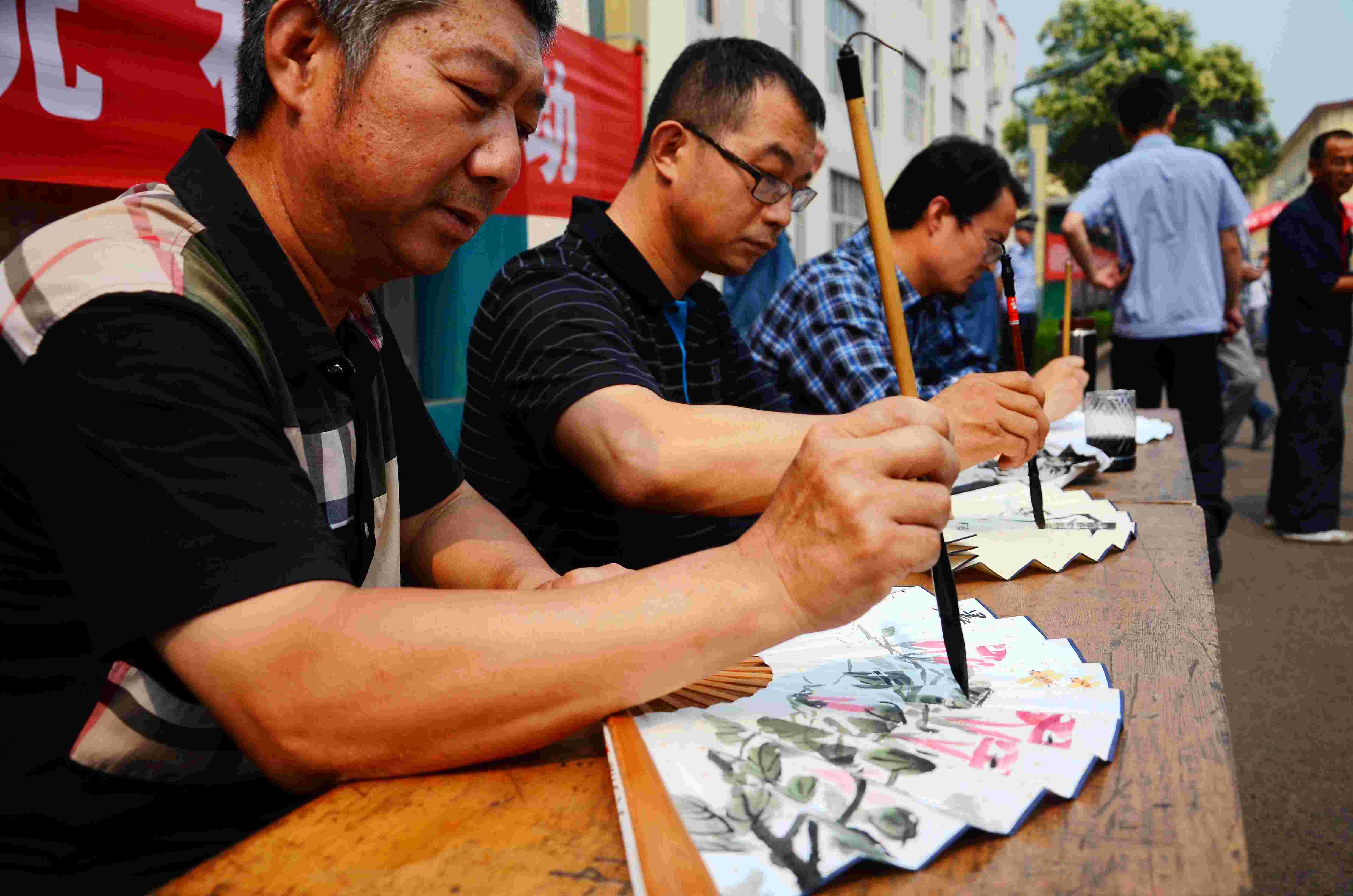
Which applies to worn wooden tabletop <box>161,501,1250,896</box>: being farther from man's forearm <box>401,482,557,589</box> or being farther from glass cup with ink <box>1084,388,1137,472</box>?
glass cup with ink <box>1084,388,1137,472</box>

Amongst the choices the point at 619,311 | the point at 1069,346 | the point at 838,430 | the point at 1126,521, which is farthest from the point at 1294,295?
the point at 838,430

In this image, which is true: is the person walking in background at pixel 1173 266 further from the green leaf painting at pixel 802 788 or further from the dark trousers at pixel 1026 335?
the green leaf painting at pixel 802 788

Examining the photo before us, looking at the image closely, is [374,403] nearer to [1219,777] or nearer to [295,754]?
[295,754]

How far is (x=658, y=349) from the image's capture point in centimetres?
212

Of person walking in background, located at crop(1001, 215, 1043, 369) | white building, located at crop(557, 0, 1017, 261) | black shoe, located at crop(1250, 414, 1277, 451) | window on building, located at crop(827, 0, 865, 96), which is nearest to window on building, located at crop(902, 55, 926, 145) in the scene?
white building, located at crop(557, 0, 1017, 261)

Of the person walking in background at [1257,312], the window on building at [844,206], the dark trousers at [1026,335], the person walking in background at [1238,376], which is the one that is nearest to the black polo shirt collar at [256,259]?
the person walking in background at [1238,376]

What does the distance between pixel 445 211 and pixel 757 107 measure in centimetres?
114

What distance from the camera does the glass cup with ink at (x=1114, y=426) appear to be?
2547 mm

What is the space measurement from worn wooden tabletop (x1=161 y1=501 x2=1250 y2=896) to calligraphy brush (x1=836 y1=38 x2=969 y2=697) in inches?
7.0

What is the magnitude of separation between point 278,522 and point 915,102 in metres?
16.8

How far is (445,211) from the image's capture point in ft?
3.93

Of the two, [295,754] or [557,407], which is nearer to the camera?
[295,754]

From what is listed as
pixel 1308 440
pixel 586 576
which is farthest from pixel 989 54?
pixel 586 576

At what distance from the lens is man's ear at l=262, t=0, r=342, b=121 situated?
3.66ft
